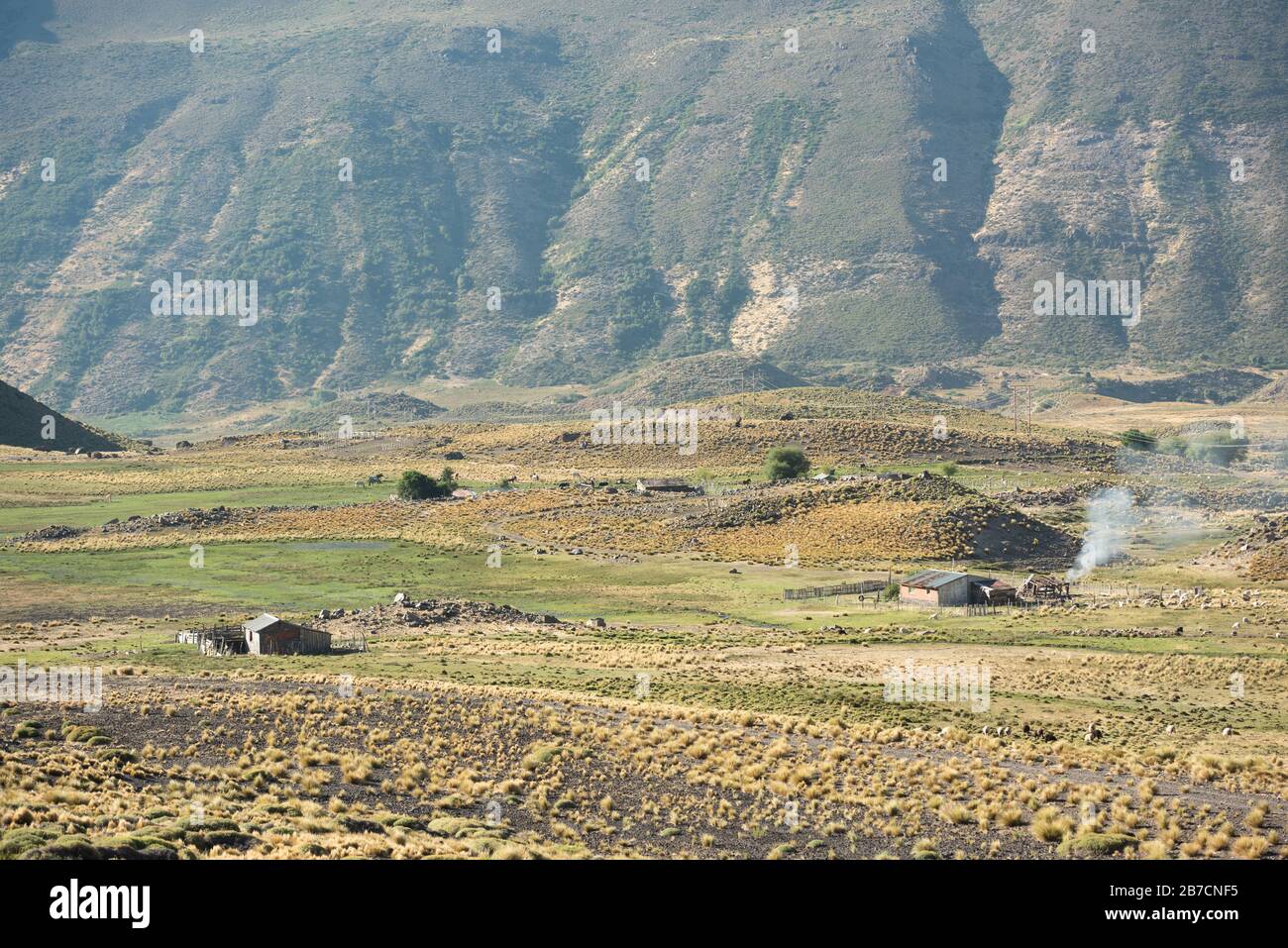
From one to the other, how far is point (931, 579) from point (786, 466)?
180 feet


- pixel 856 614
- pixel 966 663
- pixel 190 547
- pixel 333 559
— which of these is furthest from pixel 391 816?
pixel 190 547

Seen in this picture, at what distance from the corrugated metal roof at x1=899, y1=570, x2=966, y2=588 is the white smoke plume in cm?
1170

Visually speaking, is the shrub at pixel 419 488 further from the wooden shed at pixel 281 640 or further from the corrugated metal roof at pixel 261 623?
the wooden shed at pixel 281 640

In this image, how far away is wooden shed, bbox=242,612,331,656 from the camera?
2249 inches

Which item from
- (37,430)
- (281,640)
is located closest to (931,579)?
(281,640)

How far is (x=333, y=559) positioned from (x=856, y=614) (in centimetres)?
3868

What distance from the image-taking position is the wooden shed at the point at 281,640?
187ft

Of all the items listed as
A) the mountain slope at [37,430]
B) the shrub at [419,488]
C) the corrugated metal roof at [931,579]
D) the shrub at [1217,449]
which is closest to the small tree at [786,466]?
the shrub at [419,488]

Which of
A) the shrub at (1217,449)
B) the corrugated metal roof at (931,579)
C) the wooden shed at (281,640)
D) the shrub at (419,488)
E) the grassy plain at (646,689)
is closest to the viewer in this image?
the grassy plain at (646,689)

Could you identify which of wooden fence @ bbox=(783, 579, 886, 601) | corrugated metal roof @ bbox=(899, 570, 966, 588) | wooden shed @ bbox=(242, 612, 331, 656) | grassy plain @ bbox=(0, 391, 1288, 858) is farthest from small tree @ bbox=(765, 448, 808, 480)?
wooden shed @ bbox=(242, 612, 331, 656)

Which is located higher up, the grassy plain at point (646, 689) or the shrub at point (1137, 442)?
the shrub at point (1137, 442)

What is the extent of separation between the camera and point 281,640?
188 feet

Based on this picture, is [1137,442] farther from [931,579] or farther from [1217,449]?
[931,579]
